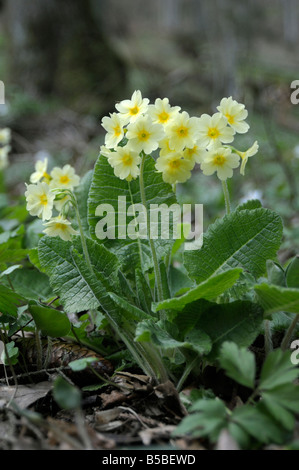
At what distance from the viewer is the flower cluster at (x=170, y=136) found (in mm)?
1483

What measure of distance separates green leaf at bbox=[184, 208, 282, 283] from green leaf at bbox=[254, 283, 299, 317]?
204mm

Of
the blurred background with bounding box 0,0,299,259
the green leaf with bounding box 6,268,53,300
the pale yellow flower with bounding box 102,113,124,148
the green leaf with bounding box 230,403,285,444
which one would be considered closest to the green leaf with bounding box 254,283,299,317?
the green leaf with bounding box 230,403,285,444

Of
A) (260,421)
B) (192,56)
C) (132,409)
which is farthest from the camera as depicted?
(192,56)

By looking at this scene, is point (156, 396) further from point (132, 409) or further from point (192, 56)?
point (192, 56)

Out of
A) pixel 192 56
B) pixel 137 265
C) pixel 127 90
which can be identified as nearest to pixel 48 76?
pixel 127 90

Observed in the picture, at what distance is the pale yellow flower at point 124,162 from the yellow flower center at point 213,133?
27cm

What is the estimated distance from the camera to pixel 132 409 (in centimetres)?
149

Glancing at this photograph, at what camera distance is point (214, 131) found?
156 centimetres

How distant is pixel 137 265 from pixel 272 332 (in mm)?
604

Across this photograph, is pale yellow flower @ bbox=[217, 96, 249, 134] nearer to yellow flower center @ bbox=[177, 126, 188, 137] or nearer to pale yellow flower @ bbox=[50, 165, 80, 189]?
yellow flower center @ bbox=[177, 126, 188, 137]

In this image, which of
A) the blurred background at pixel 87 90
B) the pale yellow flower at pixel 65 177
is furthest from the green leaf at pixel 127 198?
the blurred background at pixel 87 90

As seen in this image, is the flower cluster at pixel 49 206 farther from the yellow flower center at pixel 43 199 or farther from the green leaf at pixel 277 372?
the green leaf at pixel 277 372

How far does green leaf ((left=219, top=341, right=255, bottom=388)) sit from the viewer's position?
1.19 m

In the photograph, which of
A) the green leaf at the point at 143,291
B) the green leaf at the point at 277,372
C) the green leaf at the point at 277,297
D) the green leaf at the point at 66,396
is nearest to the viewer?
the green leaf at the point at 66,396
